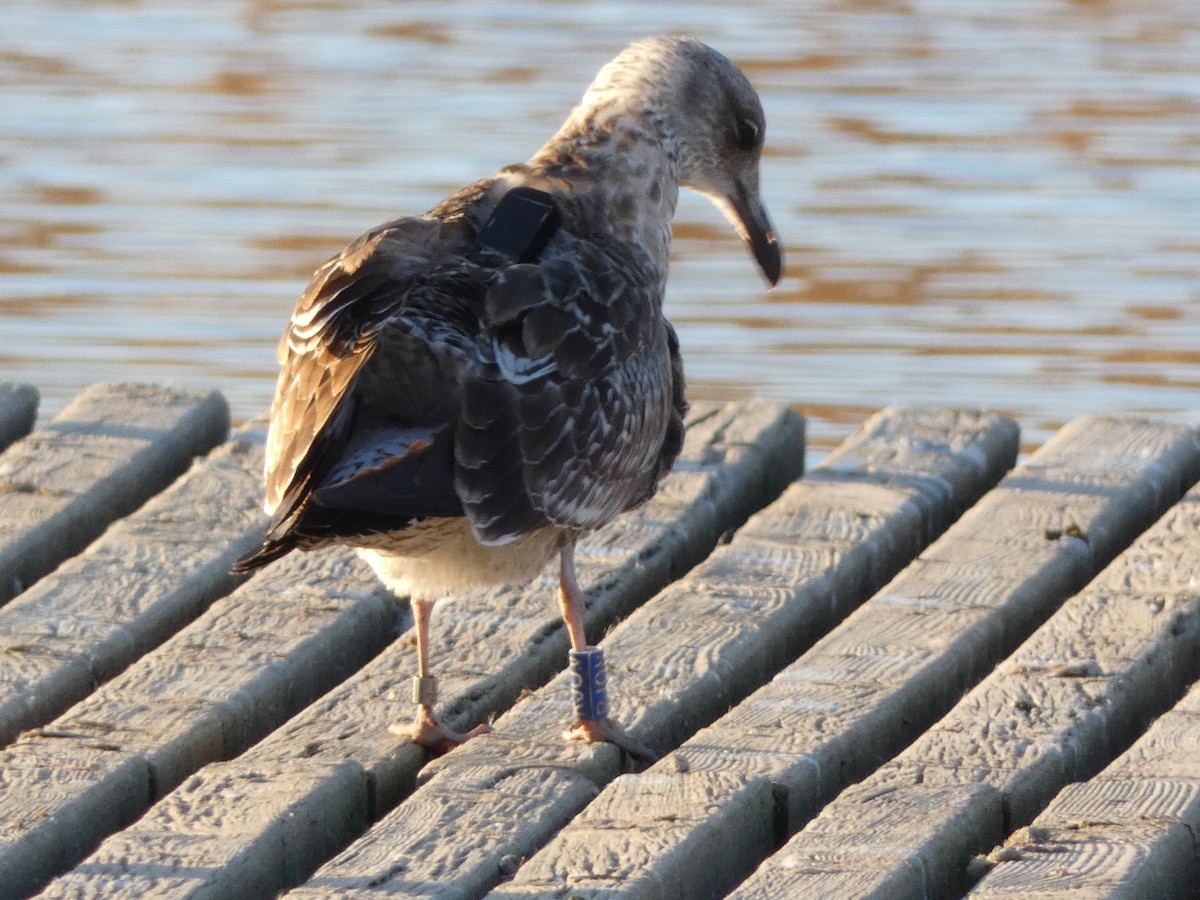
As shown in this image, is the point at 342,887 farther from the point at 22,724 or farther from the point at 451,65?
the point at 451,65

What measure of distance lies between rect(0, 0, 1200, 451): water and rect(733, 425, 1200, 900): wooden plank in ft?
9.05

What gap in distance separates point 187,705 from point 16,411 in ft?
6.54

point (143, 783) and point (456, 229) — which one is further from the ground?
point (456, 229)

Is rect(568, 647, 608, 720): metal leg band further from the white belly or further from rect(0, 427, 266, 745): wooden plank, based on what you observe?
rect(0, 427, 266, 745): wooden plank

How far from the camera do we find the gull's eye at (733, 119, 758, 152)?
5637 mm

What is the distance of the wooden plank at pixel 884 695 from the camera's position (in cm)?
405

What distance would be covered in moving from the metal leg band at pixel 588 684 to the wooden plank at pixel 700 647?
8 cm

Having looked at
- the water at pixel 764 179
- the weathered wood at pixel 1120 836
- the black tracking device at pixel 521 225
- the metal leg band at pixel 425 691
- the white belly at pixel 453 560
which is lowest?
the water at pixel 764 179

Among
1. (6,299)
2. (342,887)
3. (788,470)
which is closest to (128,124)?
Answer: (6,299)

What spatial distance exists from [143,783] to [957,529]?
214 centimetres

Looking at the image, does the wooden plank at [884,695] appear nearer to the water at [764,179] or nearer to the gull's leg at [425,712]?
the gull's leg at [425,712]

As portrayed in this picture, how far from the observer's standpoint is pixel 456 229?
5012 mm

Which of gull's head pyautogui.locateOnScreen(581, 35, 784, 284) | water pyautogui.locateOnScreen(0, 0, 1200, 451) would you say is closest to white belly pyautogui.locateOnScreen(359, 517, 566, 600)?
gull's head pyautogui.locateOnScreen(581, 35, 784, 284)

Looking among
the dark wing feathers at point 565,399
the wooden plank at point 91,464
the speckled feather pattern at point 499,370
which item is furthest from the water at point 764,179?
the dark wing feathers at point 565,399
